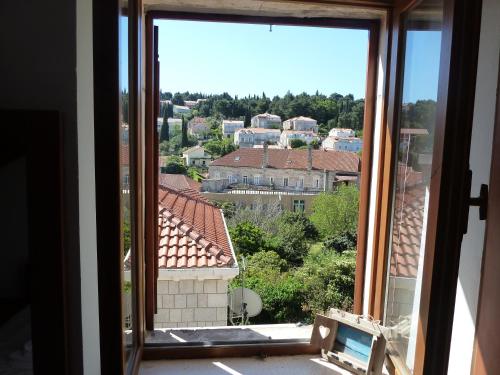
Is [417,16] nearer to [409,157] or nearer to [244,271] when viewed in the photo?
[409,157]

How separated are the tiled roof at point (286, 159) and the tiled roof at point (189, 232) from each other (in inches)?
11.5

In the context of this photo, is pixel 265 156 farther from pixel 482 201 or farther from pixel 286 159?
pixel 482 201

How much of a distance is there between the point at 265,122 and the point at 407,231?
0.80m

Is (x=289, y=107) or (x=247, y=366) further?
Answer: (x=289, y=107)

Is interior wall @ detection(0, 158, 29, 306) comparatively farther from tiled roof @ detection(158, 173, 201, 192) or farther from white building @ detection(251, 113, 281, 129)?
white building @ detection(251, 113, 281, 129)

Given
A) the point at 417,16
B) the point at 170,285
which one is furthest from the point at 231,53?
the point at 170,285

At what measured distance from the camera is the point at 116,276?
817 mm

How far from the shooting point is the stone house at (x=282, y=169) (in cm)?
181

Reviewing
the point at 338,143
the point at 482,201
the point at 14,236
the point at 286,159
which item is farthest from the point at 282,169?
the point at 14,236

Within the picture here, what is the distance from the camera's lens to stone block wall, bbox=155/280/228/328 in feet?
6.52

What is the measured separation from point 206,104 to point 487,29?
111cm

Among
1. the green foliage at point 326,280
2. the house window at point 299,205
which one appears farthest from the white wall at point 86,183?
the green foliage at point 326,280

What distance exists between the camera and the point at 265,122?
182 centimetres

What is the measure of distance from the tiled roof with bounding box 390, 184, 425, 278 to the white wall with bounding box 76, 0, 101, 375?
0.98 m
